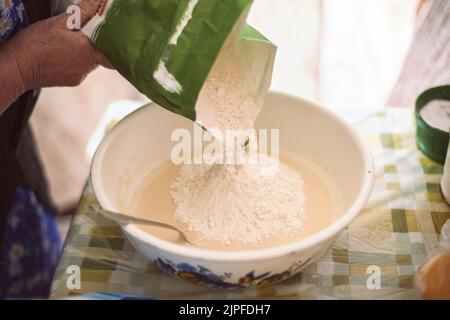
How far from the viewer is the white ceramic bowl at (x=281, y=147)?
2.12 feet

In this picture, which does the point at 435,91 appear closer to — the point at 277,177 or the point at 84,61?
the point at 277,177

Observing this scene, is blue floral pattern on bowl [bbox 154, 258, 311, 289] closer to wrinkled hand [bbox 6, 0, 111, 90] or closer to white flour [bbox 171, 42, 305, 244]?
white flour [bbox 171, 42, 305, 244]

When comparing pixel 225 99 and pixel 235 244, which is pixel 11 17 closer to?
pixel 225 99

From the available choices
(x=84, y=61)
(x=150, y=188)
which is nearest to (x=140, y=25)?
(x=84, y=61)

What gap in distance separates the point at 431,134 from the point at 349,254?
296mm

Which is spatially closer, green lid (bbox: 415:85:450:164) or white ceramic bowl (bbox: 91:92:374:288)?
white ceramic bowl (bbox: 91:92:374:288)

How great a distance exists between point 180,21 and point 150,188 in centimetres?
33

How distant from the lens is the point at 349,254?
0.81 m

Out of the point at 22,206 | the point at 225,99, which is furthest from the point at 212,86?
the point at 22,206

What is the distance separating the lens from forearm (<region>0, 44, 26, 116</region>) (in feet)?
2.65

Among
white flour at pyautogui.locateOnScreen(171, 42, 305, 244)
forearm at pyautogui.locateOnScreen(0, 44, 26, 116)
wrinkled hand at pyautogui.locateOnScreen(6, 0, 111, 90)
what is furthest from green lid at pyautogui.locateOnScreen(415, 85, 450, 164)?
forearm at pyautogui.locateOnScreen(0, 44, 26, 116)

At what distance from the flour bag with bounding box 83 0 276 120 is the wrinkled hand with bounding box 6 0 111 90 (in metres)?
0.07

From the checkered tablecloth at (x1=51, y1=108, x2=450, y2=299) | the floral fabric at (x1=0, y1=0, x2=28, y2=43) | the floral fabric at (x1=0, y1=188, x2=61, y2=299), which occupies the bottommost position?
the floral fabric at (x1=0, y1=188, x2=61, y2=299)

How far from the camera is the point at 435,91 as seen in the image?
3.30ft
